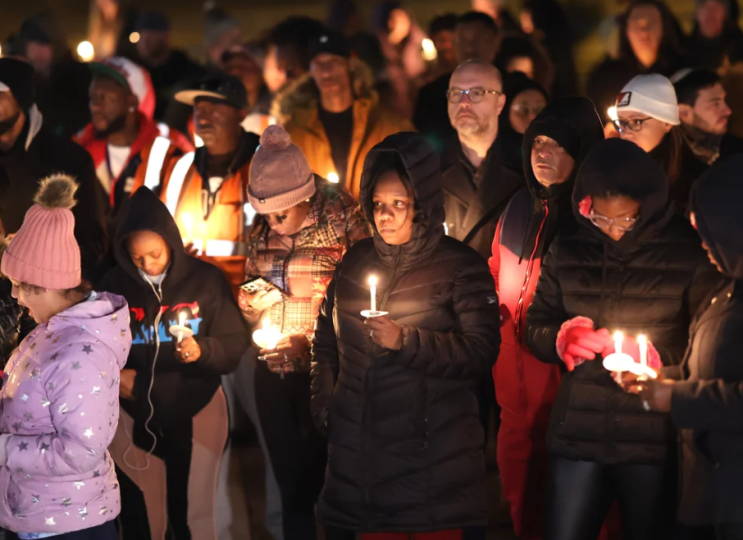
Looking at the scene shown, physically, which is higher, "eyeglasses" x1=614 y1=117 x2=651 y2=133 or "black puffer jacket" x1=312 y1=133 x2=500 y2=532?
"eyeglasses" x1=614 y1=117 x2=651 y2=133

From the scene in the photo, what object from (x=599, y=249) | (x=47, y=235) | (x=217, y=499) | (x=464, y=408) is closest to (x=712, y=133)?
(x=599, y=249)

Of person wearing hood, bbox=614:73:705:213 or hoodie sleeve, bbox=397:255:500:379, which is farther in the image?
person wearing hood, bbox=614:73:705:213

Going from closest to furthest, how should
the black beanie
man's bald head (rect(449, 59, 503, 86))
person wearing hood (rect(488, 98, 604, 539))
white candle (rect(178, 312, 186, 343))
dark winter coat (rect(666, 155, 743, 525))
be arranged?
dark winter coat (rect(666, 155, 743, 525)), white candle (rect(178, 312, 186, 343)), person wearing hood (rect(488, 98, 604, 539)), man's bald head (rect(449, 59, 503, 86)), the black beanie

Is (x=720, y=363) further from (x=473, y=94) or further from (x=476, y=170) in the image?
(x=473, y=94)

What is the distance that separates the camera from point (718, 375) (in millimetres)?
4000

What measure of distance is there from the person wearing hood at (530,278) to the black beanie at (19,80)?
10.8ft

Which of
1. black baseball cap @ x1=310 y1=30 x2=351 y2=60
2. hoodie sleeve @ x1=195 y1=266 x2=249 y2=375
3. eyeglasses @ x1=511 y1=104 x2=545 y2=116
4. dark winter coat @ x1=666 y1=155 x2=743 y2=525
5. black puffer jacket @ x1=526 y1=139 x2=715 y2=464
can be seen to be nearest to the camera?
dark winter coat @ x1=666 y1=155 x2=743 y2=525

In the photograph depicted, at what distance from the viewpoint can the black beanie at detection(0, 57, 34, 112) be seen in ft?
23.4

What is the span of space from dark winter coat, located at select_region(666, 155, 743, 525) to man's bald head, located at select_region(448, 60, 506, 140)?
2.37 m

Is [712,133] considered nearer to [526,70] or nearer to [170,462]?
[526,70]

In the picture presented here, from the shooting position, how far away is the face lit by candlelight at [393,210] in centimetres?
473

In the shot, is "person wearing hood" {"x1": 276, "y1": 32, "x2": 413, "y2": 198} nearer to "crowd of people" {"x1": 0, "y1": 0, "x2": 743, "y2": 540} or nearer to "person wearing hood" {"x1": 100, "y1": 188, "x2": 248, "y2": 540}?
"crowd of people" {"x1": 0, "y1": 0, "x2": 743, "y2": 540}

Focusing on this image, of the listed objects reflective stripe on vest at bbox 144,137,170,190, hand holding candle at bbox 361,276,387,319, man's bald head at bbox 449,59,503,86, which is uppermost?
man's bald head at bbox 449,59,503,86

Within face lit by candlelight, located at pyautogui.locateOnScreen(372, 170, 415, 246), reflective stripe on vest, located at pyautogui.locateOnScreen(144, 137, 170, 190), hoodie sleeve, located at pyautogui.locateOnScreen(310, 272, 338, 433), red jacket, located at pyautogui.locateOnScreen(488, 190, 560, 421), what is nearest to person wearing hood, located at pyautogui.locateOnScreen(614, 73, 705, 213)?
red jacket, located at pyautogui.locateOnScreen(488, 190, 560, 421)
